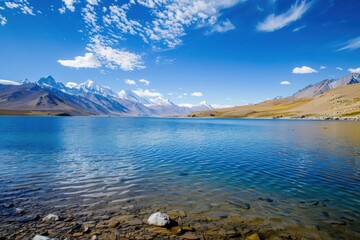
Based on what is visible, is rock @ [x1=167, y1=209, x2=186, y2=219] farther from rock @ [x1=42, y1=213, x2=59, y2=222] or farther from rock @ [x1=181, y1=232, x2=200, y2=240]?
rock @ [x1=42, y1=213, x2=59, y2=222]

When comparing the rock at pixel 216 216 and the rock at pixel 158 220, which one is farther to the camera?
the rock at pixel 216 216

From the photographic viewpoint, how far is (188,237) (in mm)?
12031

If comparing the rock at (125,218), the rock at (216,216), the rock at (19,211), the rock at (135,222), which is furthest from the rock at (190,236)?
→ the rock at (19,211)

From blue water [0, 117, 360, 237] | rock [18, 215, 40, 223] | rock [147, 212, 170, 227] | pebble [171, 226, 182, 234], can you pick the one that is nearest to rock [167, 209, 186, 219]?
blue water [0, 117, 360, 237]

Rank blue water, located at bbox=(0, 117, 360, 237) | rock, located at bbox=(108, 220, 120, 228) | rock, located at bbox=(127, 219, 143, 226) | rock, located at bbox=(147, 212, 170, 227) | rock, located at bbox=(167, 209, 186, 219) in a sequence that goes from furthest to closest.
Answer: blue water, located at bbox=(0, 117, 360, 237) → rock, located at bbox=(167, 209, 186, 219) → rock, located at bbox=(127, 219, 143, 226) → rock, located at bbox=(147, 212, 170, 227) → rock, located at bbox=(108, 220, 120, 228)

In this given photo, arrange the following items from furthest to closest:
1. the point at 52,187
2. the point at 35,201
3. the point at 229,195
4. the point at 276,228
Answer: the point at 52,187 < the point at 229,195 < the point at 35,201 < the point at 276,228

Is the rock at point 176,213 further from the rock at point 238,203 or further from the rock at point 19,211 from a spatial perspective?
the rock at point 19,211

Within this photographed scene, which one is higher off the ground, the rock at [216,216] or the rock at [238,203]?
the rock at [238,203]

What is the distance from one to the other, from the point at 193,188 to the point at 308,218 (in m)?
8.82

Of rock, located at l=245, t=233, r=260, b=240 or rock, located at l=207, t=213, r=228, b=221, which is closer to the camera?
rock, located at l=245, t=233, r=260, b=240

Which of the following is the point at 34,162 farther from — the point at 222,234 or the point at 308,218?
the point at 308,218

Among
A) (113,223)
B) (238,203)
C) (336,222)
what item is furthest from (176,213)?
(336,222)

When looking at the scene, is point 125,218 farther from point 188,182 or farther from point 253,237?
point 188,182

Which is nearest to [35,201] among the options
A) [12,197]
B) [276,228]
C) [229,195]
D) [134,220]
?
[12,197]
